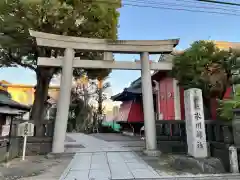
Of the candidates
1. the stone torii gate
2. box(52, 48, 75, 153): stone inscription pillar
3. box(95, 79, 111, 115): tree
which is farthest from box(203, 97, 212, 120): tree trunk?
box(95, 79, 111, 115): tree

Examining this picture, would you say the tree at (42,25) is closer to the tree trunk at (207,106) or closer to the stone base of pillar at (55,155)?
the stone base of pillar at (55,155)

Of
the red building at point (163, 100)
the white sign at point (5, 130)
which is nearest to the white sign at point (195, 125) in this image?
the red building at point (163, 100)

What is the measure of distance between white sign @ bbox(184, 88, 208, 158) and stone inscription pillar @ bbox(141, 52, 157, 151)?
1.80 m

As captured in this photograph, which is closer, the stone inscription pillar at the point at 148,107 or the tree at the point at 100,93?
the stone inscription pillar at the point at 148,107

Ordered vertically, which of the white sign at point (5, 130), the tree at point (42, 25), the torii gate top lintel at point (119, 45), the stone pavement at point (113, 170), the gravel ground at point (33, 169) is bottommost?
the gravel ground at point (33, 169)

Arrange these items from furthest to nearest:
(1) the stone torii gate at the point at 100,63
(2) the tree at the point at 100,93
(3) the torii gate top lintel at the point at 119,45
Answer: (2) the tree at the point at 100,93 < (3) the torii gate top lintel at the point at 119,45 < (1) the stone torii gate at the point at 100,63

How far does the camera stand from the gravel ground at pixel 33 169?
205 inches

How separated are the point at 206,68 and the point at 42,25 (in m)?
8.30

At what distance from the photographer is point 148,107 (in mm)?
8555

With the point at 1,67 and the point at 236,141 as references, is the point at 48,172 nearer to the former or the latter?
the point at 236,141

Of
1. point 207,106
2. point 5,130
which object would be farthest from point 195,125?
point 5,130

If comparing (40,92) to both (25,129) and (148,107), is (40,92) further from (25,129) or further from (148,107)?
(148,107)

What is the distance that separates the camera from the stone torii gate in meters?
8.08

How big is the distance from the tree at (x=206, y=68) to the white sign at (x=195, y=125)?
230cm
